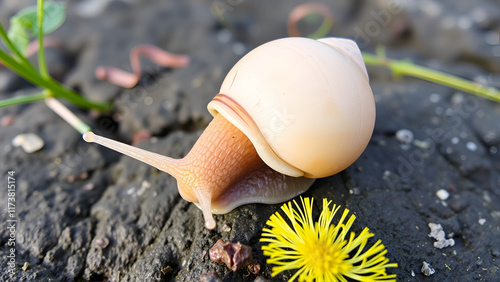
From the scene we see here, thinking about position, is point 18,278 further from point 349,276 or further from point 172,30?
point 172,30

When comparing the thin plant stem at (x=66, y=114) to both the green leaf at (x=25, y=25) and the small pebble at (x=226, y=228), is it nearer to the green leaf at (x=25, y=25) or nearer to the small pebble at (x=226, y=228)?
the green leaf at (x=25, y=25)

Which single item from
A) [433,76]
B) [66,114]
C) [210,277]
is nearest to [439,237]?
[210,277]

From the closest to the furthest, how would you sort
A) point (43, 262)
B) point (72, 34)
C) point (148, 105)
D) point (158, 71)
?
point (43, 262), point (148, 105), point (158, 71), point (72, 34)

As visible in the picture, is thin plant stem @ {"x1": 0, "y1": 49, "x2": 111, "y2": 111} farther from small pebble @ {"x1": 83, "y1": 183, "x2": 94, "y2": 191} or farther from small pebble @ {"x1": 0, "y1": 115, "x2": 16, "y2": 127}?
small pebble @ {"x1": 83, "y1": 183, "x2": 94, "y2": 191}

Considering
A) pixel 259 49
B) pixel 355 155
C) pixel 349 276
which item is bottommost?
pixel 349 276

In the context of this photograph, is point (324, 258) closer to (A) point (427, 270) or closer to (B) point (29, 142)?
(A) point (427, 270)

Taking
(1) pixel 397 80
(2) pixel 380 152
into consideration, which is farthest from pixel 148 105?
(1) pixel 397 80

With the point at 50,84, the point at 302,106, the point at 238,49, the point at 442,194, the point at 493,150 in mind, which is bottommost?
the point at 493,150

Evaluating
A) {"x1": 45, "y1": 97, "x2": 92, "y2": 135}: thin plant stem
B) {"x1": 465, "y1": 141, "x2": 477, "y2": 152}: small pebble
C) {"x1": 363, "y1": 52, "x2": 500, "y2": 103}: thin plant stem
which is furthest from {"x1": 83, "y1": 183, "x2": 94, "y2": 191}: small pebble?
{"x1": 465, "y1": 141, "x2": 477, "y2": 152}: small pebble
